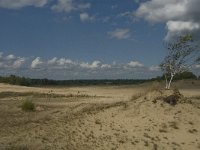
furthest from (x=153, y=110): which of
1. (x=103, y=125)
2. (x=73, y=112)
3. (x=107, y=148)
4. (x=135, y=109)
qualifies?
(x=73, y=112)

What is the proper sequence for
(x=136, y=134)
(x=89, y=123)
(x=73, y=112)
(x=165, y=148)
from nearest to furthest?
(x=165, y=148) → (x=136, y=134) → (x=89, y=123) → (x=73, y=112)

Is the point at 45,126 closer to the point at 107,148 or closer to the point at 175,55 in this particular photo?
the point at 107,148

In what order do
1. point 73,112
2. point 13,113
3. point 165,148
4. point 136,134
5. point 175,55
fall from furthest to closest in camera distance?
point 175,55 < point 13,113 < point 73,112 < point 136,134 < point 165,148

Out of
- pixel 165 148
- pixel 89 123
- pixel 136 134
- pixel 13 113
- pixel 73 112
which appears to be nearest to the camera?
pixel 165 148

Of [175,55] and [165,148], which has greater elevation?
[175,55]

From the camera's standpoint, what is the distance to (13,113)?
29125 mm

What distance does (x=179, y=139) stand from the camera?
1862 cm

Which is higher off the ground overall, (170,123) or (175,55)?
(175,55)

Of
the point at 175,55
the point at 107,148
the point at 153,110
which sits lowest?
the point at 107,148

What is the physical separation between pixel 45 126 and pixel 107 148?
417 cm

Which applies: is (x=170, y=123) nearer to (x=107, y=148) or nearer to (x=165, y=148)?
(x=165, y=148)

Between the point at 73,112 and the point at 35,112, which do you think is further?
the point at 35,112

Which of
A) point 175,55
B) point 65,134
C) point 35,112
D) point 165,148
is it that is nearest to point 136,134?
point 165,148

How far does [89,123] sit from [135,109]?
7.34ft
